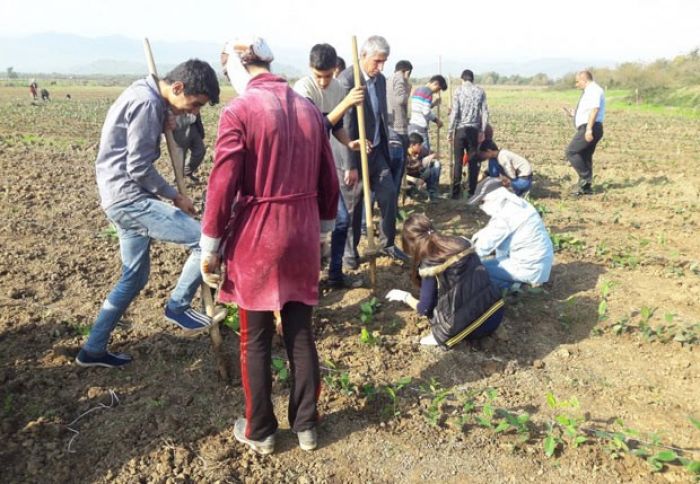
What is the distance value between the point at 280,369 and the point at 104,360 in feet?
3.84

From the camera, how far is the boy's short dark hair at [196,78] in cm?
275

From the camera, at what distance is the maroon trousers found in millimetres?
2496

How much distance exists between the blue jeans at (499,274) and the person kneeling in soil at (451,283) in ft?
2.50

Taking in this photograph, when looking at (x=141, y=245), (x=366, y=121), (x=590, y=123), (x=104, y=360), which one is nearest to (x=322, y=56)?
(x=366, y=121)

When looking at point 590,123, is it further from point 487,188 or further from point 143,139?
point 143,139

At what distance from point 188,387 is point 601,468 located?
245 cm

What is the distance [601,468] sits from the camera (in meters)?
2.70

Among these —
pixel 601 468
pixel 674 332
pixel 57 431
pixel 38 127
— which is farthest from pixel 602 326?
pixel 38 127

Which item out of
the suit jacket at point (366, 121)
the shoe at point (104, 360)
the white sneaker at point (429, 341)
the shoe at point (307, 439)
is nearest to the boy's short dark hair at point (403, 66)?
the suit jacket at point (366, 121)

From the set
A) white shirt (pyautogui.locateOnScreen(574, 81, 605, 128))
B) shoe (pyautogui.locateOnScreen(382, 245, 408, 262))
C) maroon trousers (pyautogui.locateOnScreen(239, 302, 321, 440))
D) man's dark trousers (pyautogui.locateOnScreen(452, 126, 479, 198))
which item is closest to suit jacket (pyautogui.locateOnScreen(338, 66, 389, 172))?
shoe (pyautogui.locateOnScreen(382, 245, 408, 262))

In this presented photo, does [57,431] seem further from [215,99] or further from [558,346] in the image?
[558,346]

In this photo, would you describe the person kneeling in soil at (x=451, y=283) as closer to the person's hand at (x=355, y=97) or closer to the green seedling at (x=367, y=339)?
the green seedling at (x=367, y=339)

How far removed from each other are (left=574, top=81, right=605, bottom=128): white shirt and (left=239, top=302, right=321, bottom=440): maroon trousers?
23.5ft

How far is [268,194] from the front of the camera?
2277 millimetres
